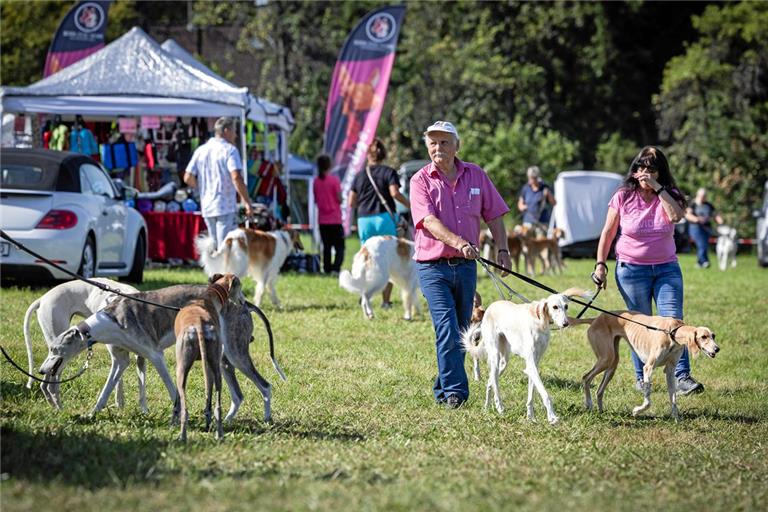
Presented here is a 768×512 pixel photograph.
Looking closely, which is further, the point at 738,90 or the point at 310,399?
the point at 738,90

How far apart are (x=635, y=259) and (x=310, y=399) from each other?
2711 millimetres

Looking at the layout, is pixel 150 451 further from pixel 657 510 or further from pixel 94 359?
pixel 94 359

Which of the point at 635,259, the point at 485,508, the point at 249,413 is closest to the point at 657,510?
the point at 485,508

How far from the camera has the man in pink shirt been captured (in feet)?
25.2

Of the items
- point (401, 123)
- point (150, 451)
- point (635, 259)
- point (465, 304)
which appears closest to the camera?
point (150, 451)

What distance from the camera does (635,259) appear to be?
27.9 feet

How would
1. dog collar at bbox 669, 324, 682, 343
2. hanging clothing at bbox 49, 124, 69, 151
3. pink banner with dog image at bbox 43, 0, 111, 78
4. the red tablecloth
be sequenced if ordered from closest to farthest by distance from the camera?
1. dog collar at bbox 669, 324, 682, 343
2. hanging clothing at bbox 49, 124, 69, 151
3. the red tablecloth
4. pink banner with dog image at bbox 43, 0, 111, 78

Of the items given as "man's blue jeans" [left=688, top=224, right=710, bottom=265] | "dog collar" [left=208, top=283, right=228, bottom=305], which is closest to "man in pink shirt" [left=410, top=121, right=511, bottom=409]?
"dog collar" [left=208, top=283, right=228, bottom=305]

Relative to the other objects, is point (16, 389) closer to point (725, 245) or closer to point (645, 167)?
point (645, 167)

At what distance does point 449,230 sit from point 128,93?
1116cm

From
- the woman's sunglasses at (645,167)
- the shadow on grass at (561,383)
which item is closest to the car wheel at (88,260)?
the shadow on grass at (561,383)

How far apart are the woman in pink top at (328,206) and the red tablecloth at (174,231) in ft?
6.55

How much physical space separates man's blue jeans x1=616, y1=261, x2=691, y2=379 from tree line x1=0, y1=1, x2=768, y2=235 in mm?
27352

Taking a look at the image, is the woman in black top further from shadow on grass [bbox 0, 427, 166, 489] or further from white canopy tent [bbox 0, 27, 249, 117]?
shadow on grass [bbox 0, 427, 166, 489]
